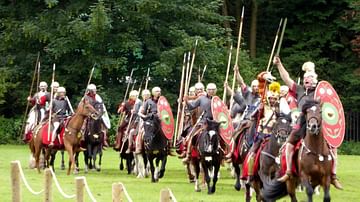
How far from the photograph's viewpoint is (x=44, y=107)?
104 ft

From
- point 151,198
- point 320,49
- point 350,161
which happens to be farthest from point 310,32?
point 151,198

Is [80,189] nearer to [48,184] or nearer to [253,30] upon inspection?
[48,184]

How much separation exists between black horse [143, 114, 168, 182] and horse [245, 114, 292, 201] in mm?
7299

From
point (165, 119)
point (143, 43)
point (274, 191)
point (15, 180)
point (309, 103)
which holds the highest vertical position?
point (143, 43)

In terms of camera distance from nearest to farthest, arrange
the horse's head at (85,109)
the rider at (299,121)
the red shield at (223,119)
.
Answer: the rider at (299,121)
the red shield at (223,119)
the horse's head at (85,109)

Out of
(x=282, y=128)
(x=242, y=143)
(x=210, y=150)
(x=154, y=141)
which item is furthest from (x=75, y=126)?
(x=282, y=128)

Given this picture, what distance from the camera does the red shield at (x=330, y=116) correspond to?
57.0ft

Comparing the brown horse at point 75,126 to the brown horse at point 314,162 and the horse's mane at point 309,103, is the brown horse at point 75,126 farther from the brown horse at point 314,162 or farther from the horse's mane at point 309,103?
the horse's mane at point 309,103

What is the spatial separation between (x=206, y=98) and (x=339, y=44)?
2835cm

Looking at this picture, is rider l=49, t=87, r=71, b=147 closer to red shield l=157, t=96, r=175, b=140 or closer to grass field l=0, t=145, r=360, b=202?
grass field l=0, t=145, r=360, b=202

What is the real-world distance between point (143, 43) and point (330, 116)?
110 ft

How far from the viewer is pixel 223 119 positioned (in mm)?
23656

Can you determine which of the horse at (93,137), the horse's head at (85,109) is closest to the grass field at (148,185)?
the horse at (93,137)

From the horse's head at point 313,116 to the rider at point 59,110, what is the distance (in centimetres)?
1335
